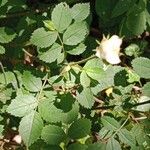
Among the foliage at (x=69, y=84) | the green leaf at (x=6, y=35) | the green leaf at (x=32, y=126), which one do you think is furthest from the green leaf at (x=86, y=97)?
the green leaf at (x=6, y=35)

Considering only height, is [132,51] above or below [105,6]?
below

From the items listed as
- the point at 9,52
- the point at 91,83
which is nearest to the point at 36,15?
the point at 9,52

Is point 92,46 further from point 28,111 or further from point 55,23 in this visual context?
point 28,111

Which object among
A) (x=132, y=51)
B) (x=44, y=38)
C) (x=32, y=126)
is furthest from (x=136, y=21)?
(x=32, y=126)

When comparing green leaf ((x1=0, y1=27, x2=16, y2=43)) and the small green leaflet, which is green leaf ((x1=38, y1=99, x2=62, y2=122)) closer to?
the small green leaflet

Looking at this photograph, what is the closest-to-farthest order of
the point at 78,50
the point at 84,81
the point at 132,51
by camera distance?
the point at 84,81 → the point at 78,50 → the point at 132,51

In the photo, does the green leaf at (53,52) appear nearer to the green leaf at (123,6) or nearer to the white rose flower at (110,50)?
the white rose flower at (110,50)

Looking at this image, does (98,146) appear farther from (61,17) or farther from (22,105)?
(61,17)
